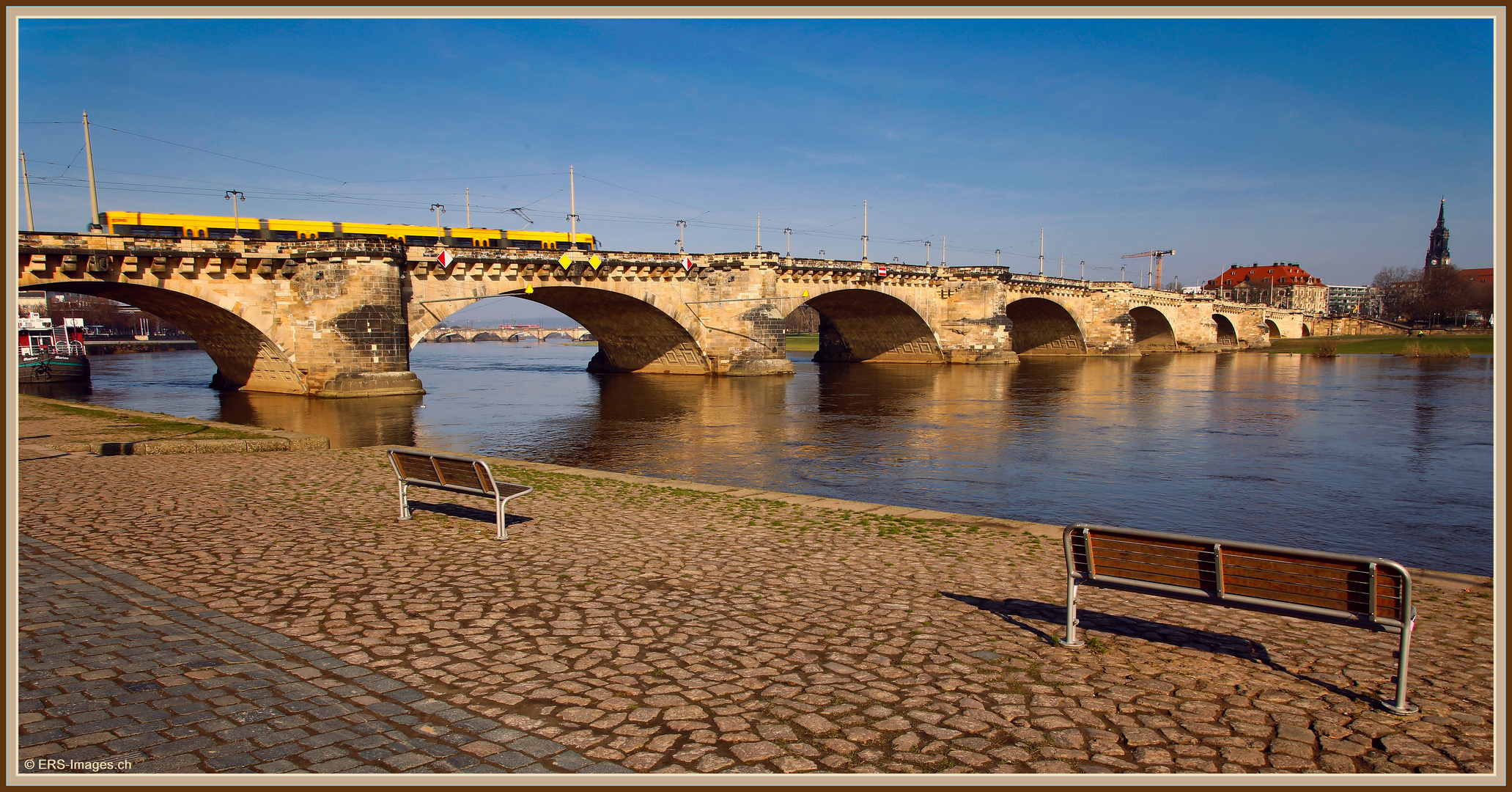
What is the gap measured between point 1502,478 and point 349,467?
1207cm

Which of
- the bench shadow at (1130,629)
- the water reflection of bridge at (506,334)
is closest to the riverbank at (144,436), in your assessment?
the bench shadow at (1130,629)

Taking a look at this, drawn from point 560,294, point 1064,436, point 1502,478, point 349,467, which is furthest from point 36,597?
point 560,294

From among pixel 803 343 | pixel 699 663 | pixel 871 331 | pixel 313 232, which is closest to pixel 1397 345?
pixel 871 331

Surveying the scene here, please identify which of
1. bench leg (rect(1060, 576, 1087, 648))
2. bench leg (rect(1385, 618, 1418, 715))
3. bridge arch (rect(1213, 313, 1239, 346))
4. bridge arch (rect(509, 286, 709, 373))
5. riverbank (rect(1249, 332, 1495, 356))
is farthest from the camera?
bridge arch (rect(1213, 313, 1239, 346))

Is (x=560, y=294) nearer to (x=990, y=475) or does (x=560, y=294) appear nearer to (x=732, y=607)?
(x=990, y=475)

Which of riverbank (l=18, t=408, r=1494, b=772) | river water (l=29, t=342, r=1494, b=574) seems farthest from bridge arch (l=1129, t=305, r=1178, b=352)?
riverbank (l=18, t=408, r=1494, b=772)

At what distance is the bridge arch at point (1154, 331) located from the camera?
3167 inches

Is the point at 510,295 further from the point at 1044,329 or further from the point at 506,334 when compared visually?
the point at 506,334

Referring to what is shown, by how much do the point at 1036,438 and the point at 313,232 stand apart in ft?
90.6

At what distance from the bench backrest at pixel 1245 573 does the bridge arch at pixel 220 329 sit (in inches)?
1224

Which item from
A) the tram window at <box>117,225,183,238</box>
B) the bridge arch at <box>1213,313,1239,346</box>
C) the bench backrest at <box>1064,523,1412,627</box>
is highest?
the tram window at <box>117,225,183,238</box>

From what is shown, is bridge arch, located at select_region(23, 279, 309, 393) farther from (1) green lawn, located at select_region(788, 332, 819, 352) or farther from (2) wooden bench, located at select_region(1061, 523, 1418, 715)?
(1) green lawn, located at select_region(788, 332, 819, 352)

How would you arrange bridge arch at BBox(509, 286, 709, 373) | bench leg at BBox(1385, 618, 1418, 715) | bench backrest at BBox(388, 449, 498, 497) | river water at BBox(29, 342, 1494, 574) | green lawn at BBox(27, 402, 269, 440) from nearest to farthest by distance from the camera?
bench leg at BBox(1385, 618, 1418, 715) → bench backrest at BBox(388, 449, 498, 497) → river water at BBox(29, 342, 1494, 574) → green lawn at BBox(27, 402, 269, 440) → bridge arch at BBox(509, 286, 709, 373)

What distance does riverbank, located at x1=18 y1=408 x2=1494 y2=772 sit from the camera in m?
3.64
